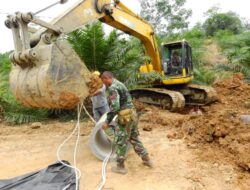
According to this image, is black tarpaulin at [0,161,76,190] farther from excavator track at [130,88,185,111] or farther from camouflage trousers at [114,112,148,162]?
excavator track at [130,88,185,111]

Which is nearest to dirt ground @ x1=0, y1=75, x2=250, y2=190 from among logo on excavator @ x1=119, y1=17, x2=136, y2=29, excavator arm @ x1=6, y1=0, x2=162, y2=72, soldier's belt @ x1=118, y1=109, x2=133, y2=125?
soldier's belt @ x1=118, y1=109, x2=133, y2=125

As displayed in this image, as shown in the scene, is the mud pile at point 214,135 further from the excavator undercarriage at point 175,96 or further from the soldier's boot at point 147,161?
the excavator undercarriage at point 175,96

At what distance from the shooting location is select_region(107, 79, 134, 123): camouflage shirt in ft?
15.7

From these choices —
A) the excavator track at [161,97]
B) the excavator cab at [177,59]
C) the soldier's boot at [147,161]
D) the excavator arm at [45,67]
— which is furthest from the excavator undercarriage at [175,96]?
the excavator arm at [45,67]

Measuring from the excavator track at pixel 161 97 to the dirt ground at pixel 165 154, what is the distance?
1.54m

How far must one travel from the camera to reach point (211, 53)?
2072 centimetres

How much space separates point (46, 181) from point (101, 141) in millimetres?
1775

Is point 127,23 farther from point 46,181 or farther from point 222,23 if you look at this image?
point 222,23

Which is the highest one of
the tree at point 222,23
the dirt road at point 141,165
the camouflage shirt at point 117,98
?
the tree at point 222,23

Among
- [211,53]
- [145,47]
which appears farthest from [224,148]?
[211,53]

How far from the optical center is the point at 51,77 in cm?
437

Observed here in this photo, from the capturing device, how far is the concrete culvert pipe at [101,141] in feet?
17.9

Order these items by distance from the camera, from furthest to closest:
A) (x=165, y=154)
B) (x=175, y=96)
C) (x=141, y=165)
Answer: (x=175, y=96)
(x=165, y=154)
(x=141, y=165)

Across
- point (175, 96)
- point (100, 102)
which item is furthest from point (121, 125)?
point (175, 96)
